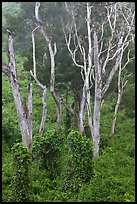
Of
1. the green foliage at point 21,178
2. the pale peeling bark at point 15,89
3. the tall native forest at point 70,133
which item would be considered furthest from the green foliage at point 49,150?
the green foliage at point 21,178

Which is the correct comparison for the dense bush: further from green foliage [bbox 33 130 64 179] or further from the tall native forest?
green foliage [bbox 33 130 64 179]

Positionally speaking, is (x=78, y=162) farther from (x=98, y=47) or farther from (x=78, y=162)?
(x=98, y=47)

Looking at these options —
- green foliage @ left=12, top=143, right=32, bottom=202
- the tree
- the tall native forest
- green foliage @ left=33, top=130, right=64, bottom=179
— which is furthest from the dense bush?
the tree

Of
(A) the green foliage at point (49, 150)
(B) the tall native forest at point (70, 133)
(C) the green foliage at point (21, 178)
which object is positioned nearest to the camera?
(C) the green foliage at point (21, 178)

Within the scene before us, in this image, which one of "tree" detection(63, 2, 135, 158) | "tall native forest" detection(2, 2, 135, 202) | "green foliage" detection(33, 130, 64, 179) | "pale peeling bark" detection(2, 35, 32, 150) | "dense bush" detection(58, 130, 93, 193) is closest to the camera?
"tall native forest" detection(2, 2, 135, 202)

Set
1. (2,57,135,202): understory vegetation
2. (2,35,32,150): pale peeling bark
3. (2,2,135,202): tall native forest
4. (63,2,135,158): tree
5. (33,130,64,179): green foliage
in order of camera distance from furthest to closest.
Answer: (63,2,135,158): tree → (33,130,64,179): green foliage → (2,35,32,150): pale peeling bark → (2,2,135,202): tall native forest → (2,57,135,202): understory vegetation

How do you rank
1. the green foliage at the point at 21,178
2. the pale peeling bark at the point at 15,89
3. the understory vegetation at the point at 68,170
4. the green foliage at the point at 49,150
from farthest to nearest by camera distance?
the green foliage at the point at 49,150, the pale peeling bark at the point at 15,89, the understory vegetation at the point at 68,170, the green foliage at the point at 21,178

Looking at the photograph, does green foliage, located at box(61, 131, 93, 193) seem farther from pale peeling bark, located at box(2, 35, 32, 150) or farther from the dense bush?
pale peeling bark, located at box(2, 35, 32, 150)

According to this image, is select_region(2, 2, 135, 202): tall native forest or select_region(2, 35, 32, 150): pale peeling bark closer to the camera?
select_region(2, 2, 135, 202): tall native forest

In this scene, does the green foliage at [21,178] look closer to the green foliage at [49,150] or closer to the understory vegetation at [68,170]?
the understory vegetation at [68,170]

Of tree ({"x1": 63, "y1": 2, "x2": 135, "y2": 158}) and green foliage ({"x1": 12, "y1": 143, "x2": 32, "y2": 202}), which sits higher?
tree ({"x1": 63, "y1": 2, "x2": 135, "y2": 158})

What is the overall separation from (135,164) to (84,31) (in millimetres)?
8025

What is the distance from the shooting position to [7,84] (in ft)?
84.2

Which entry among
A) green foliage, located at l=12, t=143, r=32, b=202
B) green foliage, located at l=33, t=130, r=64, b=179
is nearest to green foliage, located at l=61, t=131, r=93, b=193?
green foliage, located at l=33, t=130, r=64, b=179
